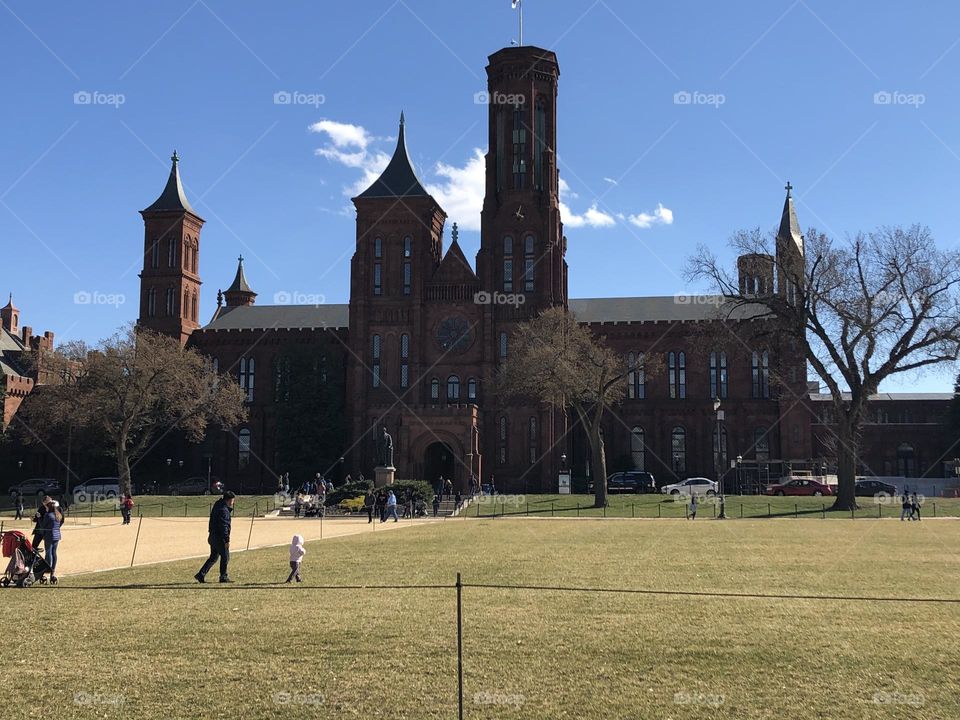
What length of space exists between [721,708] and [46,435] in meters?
74.4

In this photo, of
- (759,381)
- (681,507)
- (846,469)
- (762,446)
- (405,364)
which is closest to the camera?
(846,469)

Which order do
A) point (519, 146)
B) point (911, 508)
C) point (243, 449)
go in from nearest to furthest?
point (911, 508), point (519, 146), point (243, 449)

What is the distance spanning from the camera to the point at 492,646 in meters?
11.7

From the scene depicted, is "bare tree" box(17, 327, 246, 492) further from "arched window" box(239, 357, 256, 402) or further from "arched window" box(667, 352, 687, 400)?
"arched window" box(667, 352, 687, 400)

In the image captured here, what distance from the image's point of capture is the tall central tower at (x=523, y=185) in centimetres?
6894

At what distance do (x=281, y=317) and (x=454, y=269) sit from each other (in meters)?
20.2

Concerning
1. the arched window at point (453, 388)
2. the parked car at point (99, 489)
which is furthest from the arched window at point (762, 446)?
the parked car at point (99, 489)

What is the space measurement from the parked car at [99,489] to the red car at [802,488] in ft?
143

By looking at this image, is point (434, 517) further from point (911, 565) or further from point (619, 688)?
point (619, 688)

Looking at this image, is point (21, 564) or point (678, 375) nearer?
point (21, 564)

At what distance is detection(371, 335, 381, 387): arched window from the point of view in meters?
70.1

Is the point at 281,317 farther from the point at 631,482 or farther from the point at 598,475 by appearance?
the point at 598,475

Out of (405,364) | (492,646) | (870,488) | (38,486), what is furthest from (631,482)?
(492,646)

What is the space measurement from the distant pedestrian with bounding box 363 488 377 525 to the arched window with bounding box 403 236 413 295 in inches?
975
